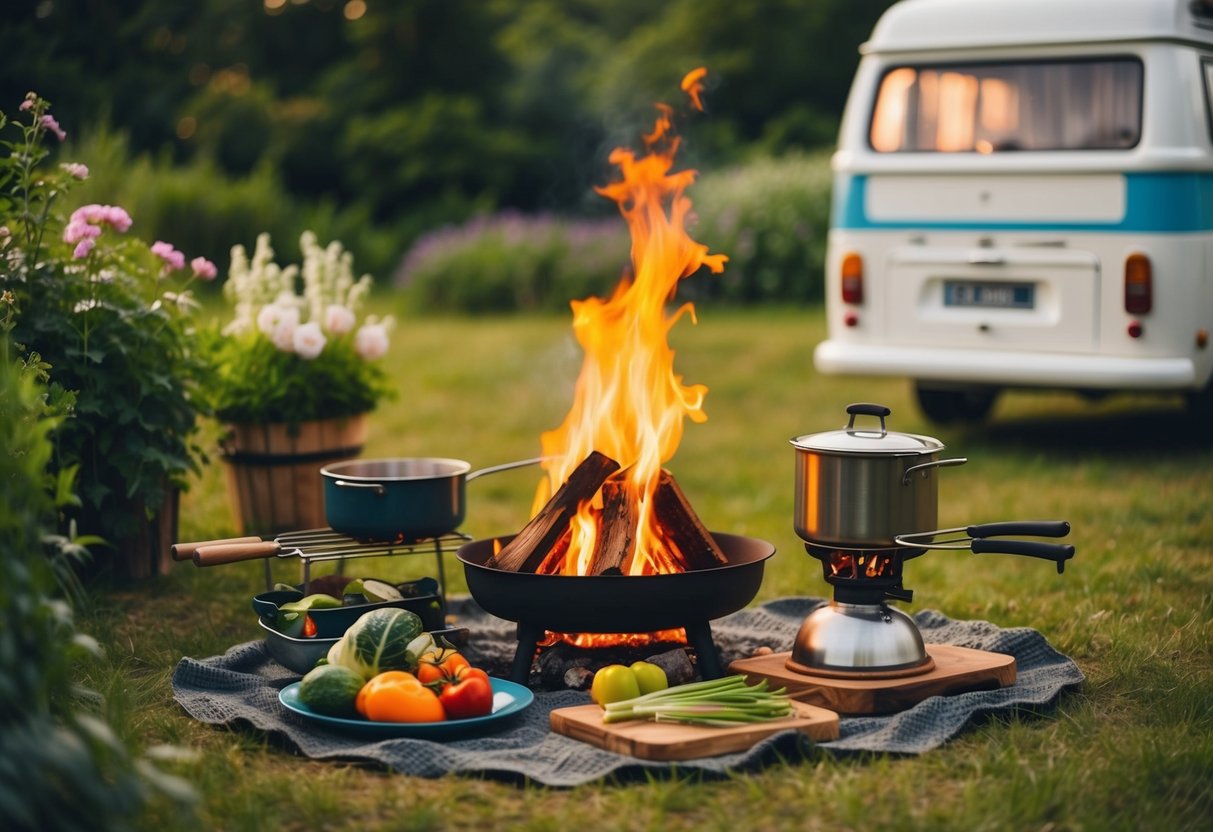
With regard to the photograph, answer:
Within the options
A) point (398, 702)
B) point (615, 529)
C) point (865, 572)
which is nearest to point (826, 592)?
point (865, 572)

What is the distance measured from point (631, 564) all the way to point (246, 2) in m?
26.8

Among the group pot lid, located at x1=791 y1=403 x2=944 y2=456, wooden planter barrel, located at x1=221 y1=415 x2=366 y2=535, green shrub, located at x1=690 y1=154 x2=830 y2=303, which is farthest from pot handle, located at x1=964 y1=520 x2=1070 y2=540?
green shrub, located at x1=690 y1=154 x2=830 y2=303

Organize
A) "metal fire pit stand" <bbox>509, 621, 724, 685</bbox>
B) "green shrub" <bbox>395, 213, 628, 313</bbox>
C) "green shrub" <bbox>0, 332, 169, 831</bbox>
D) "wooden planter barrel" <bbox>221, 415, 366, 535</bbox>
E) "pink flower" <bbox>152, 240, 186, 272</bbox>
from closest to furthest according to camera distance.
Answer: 1. "green shrub" <bbox>0, 332, 169, 831</bbox>
2. "metal fire pit stand" <bbox>509, 621, 724, 685</bbox>
3. "pink flower" <bbox>152, 240, 186, 272</bbox>
4. "wooden planter barrel" <bbox>221, 415, 366, 535</bbox>
5. "green shrub" <bbox>395, 213, 628, 313</bbox>

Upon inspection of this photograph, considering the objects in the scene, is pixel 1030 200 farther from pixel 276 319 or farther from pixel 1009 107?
pixel 276 319

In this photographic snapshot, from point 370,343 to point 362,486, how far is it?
174 centimetres

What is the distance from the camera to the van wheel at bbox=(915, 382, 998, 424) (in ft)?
31.9

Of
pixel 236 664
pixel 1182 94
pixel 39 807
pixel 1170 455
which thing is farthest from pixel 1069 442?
pixel 39 807

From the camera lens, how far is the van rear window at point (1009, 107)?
7.95m

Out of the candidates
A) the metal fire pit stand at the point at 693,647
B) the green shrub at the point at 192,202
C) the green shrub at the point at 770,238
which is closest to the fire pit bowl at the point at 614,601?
the metal fire pit stand at the point at 693,647

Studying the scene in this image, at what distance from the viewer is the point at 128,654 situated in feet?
15.9

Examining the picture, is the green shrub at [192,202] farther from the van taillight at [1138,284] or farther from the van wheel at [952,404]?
the van taillight at [1138,284]

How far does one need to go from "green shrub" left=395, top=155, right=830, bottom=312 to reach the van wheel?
19.3ft

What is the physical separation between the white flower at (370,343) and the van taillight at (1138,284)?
399 cm

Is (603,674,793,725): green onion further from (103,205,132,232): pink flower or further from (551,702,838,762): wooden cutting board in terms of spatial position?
(103,205,132,232): pink flower
